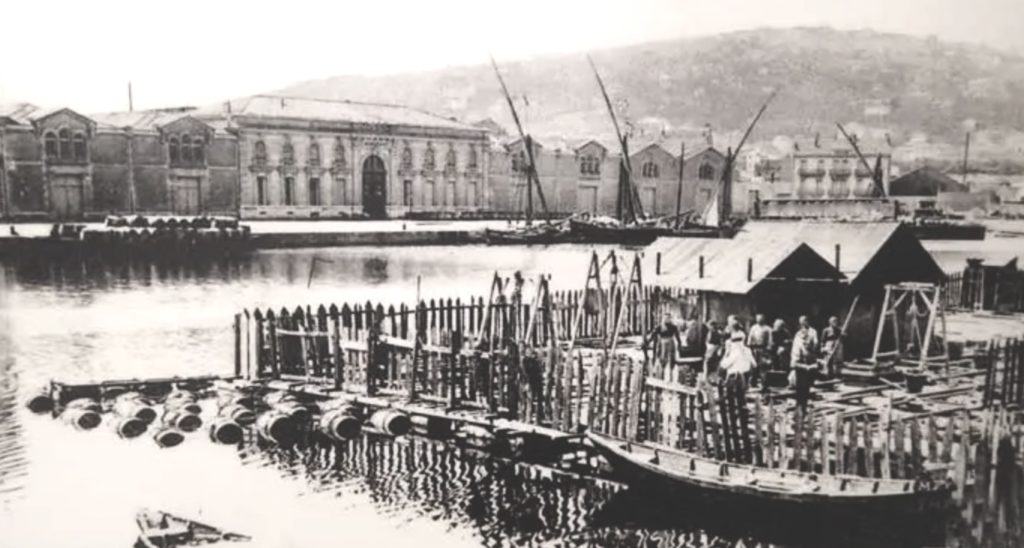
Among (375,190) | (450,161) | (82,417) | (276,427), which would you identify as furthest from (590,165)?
(82,417)

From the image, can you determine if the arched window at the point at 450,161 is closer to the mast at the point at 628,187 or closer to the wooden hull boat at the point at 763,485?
the mast at the point at 628,187

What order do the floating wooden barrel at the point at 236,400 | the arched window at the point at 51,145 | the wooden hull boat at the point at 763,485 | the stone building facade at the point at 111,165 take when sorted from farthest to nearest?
the floating wooden barrel at the point at 236,400 → the stone building facade at the point at 111,165 → the arched window at the point at 51,145 → the wooden hull boat at the point at 763,485

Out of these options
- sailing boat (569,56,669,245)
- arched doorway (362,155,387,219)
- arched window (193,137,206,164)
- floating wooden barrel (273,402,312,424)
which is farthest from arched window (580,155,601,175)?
floating wooden barrel (273,402,312,424)

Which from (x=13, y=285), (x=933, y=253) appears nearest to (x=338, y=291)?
(x=13, y=285)

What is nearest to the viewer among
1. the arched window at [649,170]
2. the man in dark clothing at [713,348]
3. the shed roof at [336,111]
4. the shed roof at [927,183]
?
the shed roof at [927,183]

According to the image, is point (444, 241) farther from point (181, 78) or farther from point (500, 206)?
point (181, 78)

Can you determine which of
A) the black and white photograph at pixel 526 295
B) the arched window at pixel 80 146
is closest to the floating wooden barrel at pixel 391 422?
the black and white photograph at pixel 526 295

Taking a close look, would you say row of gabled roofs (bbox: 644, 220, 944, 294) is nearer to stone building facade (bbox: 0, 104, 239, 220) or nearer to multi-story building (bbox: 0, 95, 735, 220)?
multi-story building (bbox: 0, 95, 735, 220)
